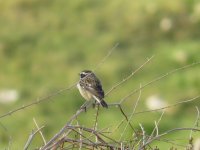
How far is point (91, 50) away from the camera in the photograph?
20.1 metres

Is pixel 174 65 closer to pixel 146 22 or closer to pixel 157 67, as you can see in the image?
pixel 157 67

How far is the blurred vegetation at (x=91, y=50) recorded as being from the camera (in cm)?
1719

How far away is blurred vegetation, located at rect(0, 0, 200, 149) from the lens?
17.2 metres

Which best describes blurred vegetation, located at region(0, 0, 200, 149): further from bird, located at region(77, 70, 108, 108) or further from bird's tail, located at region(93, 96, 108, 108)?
bird's tail, located at region(93, 96, 108, 108)

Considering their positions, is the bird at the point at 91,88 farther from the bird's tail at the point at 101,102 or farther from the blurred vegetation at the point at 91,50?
the blurred vegetation at the point at 91,50

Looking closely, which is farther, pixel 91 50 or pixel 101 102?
pixel 91 50

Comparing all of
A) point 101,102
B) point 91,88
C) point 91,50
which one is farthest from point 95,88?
point 91,50

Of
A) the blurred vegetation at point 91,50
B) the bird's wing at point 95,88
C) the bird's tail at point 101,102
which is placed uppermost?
the blurred vegetation at point 91,50

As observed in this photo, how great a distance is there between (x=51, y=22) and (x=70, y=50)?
1665 mm

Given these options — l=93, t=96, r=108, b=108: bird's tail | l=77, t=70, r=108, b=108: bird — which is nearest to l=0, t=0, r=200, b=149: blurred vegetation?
l=77, t=70, r=108, b=108: bird

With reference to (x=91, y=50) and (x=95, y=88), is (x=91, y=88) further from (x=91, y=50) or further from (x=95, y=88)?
(x=91, y=50)

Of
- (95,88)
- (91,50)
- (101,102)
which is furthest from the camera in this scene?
(91,50)

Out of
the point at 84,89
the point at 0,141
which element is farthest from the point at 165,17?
the point at 84,89

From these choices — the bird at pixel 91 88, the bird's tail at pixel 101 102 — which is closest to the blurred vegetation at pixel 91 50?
the bird at pixel 91 88
